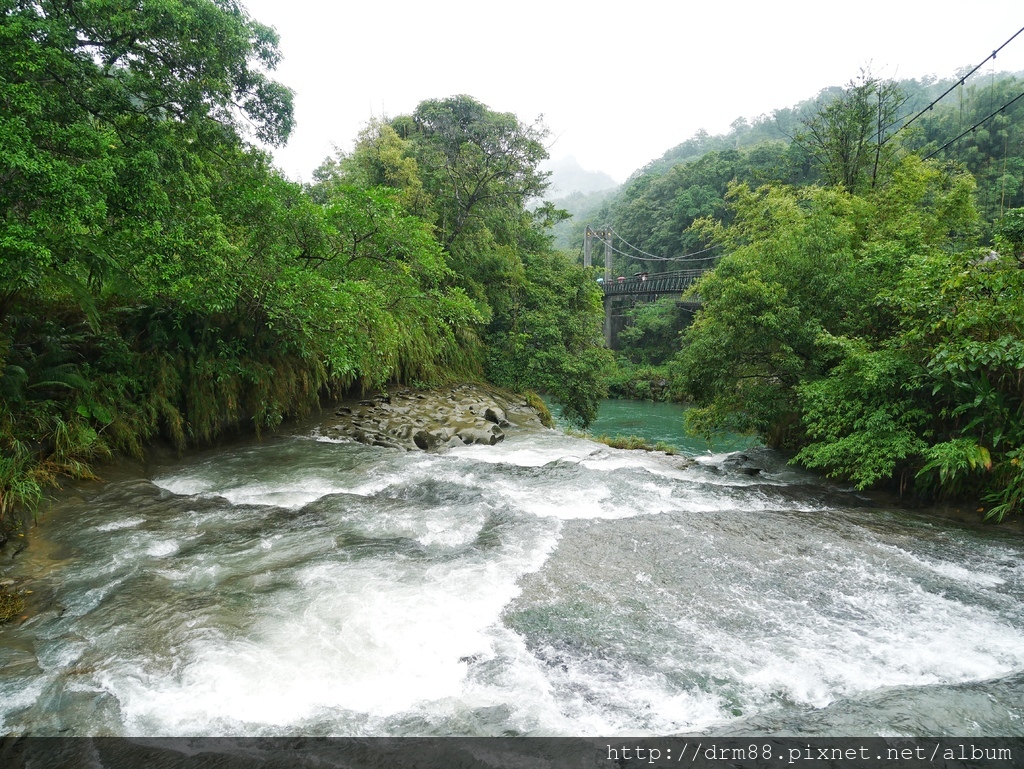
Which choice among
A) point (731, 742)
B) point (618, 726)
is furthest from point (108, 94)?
point (731, 742)

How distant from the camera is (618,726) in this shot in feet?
9.11

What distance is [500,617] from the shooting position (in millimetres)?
3830

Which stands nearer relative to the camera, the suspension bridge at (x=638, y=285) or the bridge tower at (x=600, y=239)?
the bridge tower at (x=600, y=239)

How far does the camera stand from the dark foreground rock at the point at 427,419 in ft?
32.6

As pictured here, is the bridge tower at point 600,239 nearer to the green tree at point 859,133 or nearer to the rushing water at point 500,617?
the green tree at point 859,133

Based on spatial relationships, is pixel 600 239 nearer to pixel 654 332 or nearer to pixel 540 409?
pixel 654 332

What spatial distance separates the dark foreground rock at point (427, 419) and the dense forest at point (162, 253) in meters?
0.73

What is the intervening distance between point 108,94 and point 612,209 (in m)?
63.9

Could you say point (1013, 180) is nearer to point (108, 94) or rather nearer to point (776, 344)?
point (776, 344)

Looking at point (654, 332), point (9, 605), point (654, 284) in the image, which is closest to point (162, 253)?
point (9, 605)

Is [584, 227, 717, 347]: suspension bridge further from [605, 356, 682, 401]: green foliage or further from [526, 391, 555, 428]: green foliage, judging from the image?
[526, 391, 555, 428]: green foliage

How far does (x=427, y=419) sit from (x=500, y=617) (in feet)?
24.4

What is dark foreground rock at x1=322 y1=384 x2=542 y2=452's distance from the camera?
32.6 ft

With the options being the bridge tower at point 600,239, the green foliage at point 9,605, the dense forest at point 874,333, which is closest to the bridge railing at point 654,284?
the bridge tower at point 600,239
